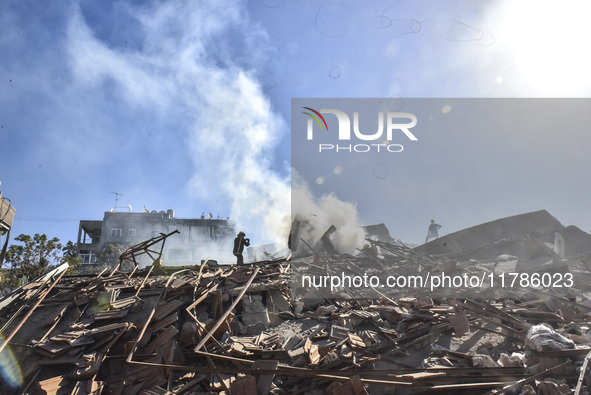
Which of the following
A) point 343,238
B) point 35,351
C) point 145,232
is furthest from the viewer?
point 145,232

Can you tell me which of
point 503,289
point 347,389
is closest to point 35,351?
point 347,389

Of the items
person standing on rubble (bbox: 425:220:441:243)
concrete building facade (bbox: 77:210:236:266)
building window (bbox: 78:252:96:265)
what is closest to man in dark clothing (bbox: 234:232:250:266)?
person standing on rubble (bbox: 425:220:441:243)

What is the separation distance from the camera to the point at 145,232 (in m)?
44.0

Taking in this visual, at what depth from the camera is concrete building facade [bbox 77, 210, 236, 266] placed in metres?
41.7

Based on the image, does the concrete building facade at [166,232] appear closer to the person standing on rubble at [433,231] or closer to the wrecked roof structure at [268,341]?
the person standing on rubble at [433,231]

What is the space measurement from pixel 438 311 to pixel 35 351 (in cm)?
806

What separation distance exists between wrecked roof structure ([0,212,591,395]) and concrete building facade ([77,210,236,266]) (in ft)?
117

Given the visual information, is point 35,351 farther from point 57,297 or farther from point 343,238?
point 343,238

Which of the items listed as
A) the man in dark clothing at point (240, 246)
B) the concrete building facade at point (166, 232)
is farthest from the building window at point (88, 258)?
the man in dark clothing at point (240, 246)

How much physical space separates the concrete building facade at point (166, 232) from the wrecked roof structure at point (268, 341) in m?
35.7

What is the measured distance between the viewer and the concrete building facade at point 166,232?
41.7 m

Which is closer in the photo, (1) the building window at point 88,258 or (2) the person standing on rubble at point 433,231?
(2) the person standing on rubble at point 433,231

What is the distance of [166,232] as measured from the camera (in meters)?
45.2

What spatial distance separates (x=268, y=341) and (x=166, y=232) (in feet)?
140
